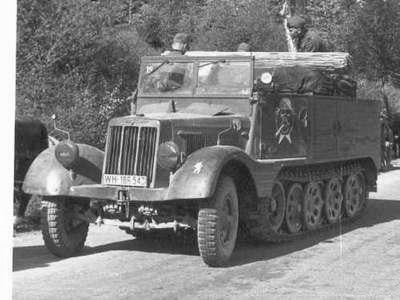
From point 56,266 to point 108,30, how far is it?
985 cm

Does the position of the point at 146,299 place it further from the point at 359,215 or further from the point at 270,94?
the point at 359,215

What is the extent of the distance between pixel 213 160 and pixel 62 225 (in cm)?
194

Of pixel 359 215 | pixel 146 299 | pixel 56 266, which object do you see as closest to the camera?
pixel 146 299

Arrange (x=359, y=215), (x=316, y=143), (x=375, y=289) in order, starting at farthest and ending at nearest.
→ (x=359, y=215) → (x=316, y=143) → (x=375, y=289)

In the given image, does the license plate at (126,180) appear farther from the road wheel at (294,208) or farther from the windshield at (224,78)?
the road wheel at (294,208)

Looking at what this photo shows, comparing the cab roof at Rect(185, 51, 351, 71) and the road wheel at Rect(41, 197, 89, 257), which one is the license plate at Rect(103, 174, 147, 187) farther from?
the cab roof at Rect(185, 51, 351, 71)

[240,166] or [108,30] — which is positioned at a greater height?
[108,30]

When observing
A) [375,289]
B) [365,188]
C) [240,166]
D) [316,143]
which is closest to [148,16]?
[365,188]

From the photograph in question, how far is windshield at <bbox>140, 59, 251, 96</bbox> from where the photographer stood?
9930mm

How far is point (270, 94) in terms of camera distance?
32.8ft

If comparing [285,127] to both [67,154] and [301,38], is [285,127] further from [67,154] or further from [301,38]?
[301,38]

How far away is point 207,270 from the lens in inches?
325

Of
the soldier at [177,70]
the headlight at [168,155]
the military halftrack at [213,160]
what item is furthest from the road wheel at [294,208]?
the headlight at [168,155]

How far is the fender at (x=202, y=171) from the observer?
8.06 metres
